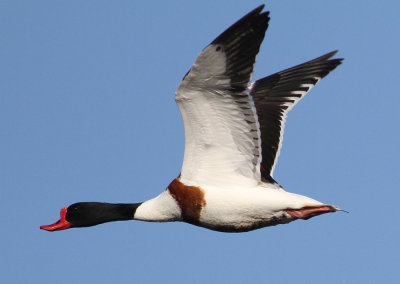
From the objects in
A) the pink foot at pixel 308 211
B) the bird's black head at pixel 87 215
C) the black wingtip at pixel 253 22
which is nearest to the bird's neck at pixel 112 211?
the bird's black head at pixel 87 215

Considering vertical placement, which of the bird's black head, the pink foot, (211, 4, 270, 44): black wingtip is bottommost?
the bird's black head

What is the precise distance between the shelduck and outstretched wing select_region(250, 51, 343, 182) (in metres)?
0.01

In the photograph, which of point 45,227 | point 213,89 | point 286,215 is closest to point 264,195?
point 286,215

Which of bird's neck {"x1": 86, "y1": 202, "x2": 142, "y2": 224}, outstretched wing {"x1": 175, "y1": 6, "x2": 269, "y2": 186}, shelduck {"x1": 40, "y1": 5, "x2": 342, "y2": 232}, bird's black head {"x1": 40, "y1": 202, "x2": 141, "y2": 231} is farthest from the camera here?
bird's black head {"x1": 40, "y1": 202, "x2": 141, "y2": 231}

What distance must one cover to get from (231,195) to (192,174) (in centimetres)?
52

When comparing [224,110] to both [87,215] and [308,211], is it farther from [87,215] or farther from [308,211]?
[87,215]

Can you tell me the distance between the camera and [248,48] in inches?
286

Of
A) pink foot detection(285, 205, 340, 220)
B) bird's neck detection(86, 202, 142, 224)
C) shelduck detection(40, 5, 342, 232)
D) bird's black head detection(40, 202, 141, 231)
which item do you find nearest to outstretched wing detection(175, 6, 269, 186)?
shelduck detection(40, 5, 342, 232)

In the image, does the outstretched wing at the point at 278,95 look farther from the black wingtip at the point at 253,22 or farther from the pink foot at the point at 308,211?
the black wingtip at the point at 253,22

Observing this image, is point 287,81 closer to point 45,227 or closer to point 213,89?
point 213,89

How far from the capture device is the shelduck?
7.35 metres

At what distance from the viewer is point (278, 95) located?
9859mm

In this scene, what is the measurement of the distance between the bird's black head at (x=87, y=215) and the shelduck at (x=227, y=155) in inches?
0.5

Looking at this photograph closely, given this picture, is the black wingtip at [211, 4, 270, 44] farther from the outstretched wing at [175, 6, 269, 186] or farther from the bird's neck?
the bird's neck
